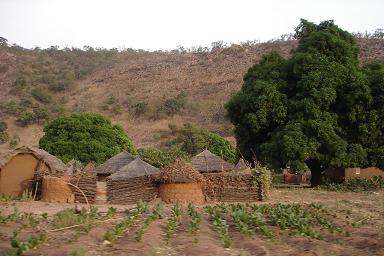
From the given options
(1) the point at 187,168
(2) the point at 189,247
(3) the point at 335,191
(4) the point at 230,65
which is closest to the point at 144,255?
(2) the point at 189,247

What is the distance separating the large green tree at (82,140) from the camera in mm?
33125

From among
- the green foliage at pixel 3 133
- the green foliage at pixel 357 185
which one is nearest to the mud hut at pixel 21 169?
the green foliage at pixel 357 185

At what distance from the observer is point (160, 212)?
51.3 ft

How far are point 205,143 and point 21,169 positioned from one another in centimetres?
1680

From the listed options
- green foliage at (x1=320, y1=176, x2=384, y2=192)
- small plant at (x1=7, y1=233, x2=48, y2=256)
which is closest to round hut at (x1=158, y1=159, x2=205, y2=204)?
green foliage at (x1=320, y1=176, x2=384, y2=192)

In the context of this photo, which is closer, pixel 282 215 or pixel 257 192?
pixel 282 215

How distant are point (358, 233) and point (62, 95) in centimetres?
5871

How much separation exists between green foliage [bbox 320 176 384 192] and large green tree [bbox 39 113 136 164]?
14.5m

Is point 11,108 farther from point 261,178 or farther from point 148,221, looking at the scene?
point 148,221

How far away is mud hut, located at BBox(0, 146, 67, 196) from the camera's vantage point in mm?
23750

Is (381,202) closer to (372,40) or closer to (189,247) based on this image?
(189,247)

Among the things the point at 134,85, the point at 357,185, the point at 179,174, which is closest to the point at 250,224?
the point at 179,174

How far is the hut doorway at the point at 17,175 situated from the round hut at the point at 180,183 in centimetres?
705

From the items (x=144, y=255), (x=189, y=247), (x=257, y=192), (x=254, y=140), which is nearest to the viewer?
(x=144, y=255)
